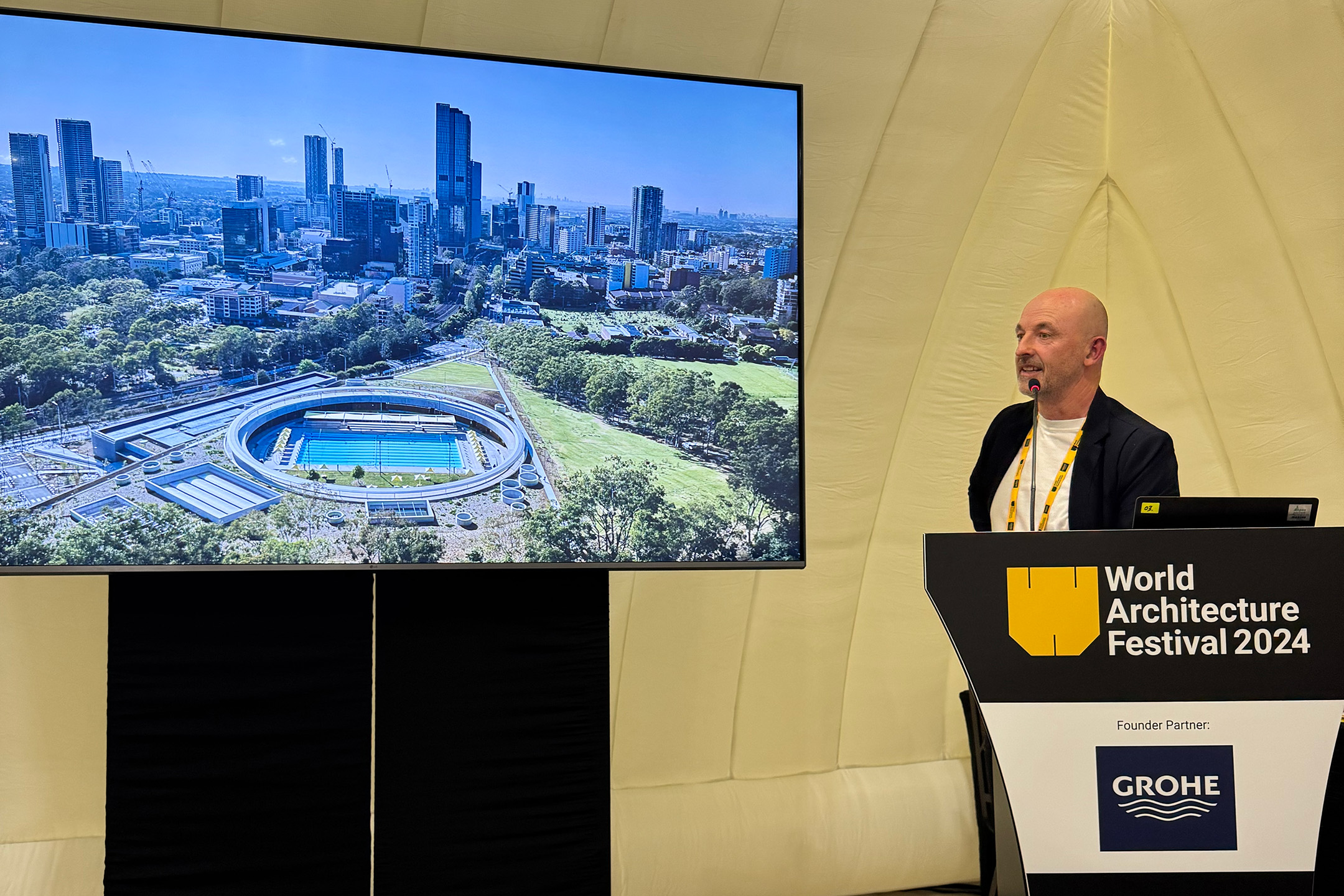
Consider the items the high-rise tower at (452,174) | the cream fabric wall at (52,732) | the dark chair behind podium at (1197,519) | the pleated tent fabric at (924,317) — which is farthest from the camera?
the pleated tent fabric at (924,317)

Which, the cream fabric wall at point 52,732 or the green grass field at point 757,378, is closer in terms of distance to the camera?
the green grass field at point 757,378

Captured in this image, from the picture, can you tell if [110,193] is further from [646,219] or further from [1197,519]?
[1197,519]

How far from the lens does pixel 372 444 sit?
222 centimetres

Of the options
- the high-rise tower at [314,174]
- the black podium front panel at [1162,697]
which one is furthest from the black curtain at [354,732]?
the black podium front panel at [1162,697]

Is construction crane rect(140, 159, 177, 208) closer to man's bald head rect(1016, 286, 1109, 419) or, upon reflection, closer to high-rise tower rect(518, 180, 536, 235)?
high-rise tower rect(518, 180, 536, 235)

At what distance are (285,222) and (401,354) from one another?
40cm

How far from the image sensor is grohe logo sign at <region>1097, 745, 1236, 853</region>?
5.56 feet

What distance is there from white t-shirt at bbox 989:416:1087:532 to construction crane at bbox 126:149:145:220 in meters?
2.27

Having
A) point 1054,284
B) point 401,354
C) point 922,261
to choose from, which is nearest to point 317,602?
point 401,354

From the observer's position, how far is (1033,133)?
3535 millimetres

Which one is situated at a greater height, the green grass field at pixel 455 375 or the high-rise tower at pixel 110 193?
the high-rise tower at pixel 110 193

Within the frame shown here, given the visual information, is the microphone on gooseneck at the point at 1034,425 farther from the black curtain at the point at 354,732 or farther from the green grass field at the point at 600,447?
the black curtain at the point at 354,732

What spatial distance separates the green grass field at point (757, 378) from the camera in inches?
97.8

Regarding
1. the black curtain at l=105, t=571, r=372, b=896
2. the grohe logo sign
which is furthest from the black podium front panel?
the black curtain at l=105, t=571, r=372, b=896
